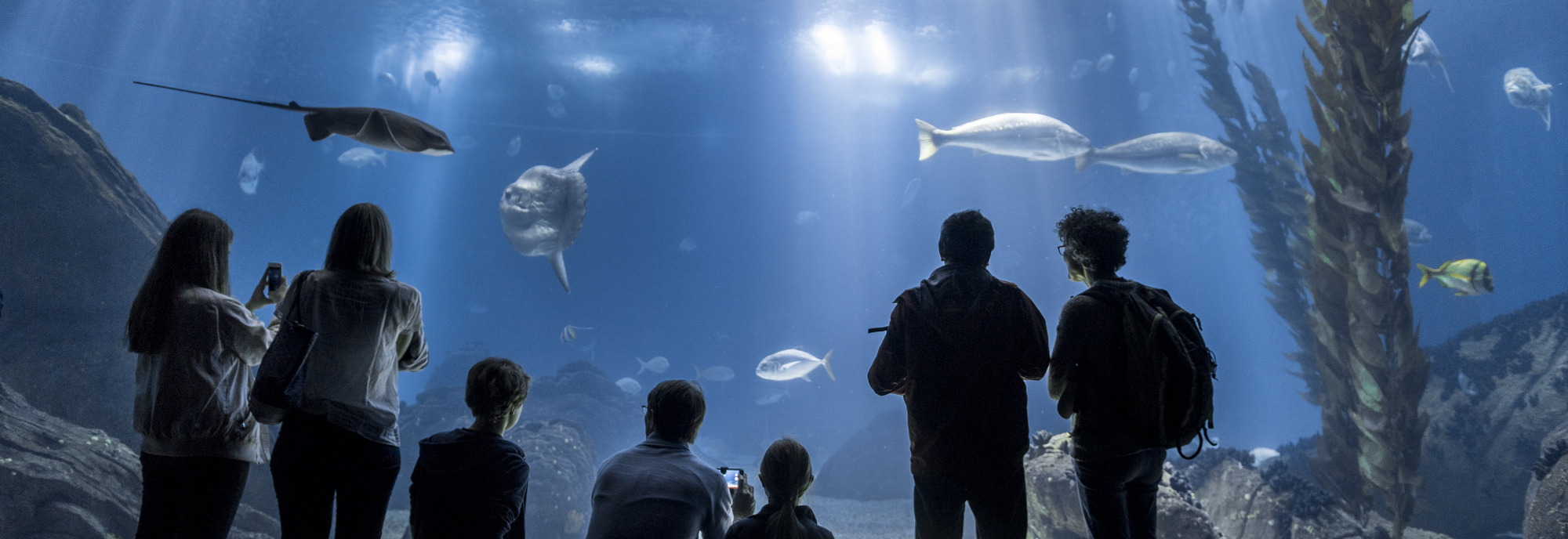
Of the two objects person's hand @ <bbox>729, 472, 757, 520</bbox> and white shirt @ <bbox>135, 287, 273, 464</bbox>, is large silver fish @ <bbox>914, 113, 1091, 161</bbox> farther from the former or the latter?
white shirt @ <bbox>135, 287, 273, 464</bbox>

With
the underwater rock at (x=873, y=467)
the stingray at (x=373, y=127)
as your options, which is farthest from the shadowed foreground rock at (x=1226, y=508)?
the underwater rock at (x=873, y=467)

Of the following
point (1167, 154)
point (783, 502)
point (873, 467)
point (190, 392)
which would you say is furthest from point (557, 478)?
point (1167, 154)

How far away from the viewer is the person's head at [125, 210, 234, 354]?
1.98 m

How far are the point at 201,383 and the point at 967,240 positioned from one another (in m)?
2.75

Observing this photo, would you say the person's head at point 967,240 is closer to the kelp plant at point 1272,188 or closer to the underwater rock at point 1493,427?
the underwater rock at point 1493,427

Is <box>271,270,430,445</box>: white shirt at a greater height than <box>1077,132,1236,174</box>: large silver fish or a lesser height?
lesser

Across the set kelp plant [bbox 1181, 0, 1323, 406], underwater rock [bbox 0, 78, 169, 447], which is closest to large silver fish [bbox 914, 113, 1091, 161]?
kelp plant [bbox 1181, 0, 1323, 406]

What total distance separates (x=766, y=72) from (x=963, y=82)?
6974 millimetres

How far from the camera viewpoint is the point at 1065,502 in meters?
4.61

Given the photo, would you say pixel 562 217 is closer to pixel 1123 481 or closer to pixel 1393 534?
pixel 1123 481

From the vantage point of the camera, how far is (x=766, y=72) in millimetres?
20719

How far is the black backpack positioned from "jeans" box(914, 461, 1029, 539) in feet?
1.35

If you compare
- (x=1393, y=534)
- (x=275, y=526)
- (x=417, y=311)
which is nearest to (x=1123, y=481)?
(x=417, y=311)

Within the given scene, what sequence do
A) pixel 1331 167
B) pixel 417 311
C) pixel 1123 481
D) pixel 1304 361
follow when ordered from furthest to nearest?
pixel 1304 361 → pixel 1331 167 → pixel 417 311 → pixel 1123 481
